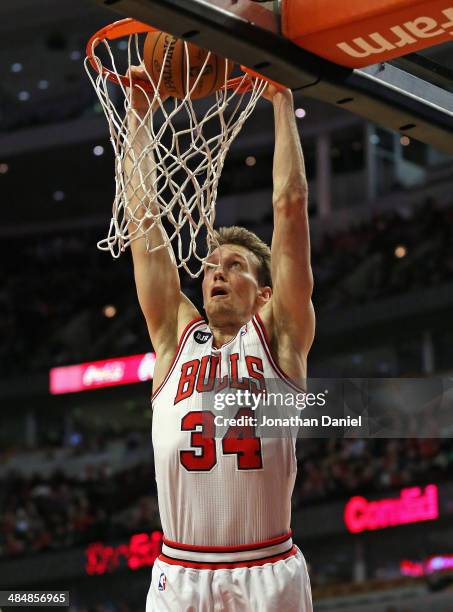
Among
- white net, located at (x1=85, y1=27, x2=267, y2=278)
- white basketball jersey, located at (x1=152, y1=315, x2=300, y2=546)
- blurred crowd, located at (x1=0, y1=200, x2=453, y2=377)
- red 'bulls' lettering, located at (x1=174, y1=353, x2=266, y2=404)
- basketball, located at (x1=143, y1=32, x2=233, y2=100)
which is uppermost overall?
blurred crowd, located at (x1=0, y1=200, x2=453, y2=377)

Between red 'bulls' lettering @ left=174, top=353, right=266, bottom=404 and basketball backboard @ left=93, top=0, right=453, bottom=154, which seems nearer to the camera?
basketball backboard @ left=93, top=0, right=453, bottom=154

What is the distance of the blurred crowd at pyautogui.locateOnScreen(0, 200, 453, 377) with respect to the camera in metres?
15.2

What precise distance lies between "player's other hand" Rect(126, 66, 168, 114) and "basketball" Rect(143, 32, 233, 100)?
12 cm

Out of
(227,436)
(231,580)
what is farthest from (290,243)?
(231,580)

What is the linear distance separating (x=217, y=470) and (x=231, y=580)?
39 cm

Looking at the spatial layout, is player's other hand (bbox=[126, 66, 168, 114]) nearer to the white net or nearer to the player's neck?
the white net

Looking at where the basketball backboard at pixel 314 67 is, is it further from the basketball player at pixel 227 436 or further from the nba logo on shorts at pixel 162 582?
the nba logo on shorts at pixel 162 582

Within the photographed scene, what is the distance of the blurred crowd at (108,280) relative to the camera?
15.2 metres

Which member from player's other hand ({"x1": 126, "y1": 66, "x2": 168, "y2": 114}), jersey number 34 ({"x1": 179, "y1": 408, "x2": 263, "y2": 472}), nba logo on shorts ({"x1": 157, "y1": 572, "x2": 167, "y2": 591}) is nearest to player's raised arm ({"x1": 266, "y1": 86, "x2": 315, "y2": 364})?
jersey number 34 ({"x1": 179, "y1": 408, "x2": 263, "y2": 472})

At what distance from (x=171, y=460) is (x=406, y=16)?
1.74m

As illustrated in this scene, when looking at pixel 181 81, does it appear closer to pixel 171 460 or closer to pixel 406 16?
pixel 406 16

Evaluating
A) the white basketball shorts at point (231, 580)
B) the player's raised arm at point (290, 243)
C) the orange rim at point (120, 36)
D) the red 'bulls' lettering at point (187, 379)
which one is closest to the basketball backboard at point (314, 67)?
the orange rim at point (120, 36)

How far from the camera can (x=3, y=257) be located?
17.3 m

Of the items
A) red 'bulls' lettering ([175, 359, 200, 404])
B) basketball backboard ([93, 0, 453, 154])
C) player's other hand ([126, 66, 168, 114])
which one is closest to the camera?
basketball backboard ([93, 0, 453, 154])
